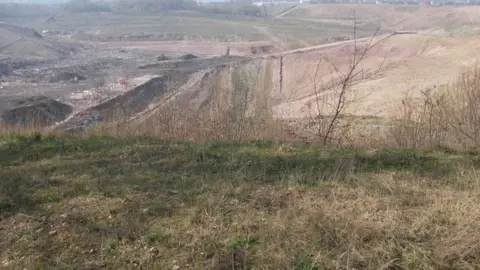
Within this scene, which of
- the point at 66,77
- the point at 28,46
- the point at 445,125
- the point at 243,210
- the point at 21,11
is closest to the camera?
the point at 243,210

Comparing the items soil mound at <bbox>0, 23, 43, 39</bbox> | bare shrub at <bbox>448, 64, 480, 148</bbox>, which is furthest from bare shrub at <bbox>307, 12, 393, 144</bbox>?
soil mound at <bbox>0, 23, 43, 39</bbox>

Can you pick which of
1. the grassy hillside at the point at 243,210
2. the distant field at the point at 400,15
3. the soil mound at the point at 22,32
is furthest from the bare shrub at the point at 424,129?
the soil mound at the point at 22,32

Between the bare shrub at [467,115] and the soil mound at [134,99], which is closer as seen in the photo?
the bare shrub at [467,115]

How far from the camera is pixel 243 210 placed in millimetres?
3457

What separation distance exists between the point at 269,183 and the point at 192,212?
3.07ft

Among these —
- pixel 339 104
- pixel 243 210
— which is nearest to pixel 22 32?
pixel 339 104

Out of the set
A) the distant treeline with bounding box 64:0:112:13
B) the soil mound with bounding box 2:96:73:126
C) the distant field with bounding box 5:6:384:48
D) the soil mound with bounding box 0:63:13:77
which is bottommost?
the soil mound with bounding box 2:96:73:126

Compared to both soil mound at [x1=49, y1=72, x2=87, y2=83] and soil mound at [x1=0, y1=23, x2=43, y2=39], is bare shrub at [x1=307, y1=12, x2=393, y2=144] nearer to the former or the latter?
soil mound at [x1=49, y1=72, x2=87, y2=83]

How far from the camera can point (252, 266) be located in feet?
8.88

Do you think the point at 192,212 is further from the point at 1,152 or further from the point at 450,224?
the point at 1,152

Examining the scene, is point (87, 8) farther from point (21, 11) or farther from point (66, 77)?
point (66, 77)

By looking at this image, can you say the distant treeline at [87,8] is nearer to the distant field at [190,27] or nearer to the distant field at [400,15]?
the distant field at [190,27]

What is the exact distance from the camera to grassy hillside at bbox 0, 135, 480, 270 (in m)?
2.78

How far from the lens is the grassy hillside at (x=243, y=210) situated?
2.78m
